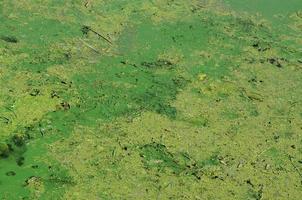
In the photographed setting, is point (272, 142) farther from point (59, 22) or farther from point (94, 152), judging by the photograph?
point (59, 22)

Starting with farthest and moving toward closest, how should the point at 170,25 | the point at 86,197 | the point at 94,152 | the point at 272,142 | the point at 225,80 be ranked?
the point at 170,25 < the point at 225,80 < the point at 272,142 < the point at 94,152 < the point at 86,197

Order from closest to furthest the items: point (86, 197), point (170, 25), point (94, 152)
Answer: point (86, 197) < point (94, 152) < point (170, 25)

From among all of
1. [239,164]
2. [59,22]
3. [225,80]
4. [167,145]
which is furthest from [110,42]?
[239,164]

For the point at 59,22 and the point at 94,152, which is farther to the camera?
the point at 59,22

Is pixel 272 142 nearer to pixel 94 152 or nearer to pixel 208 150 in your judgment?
pixel 208 150

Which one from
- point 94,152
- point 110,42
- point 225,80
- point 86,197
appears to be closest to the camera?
point 86,197

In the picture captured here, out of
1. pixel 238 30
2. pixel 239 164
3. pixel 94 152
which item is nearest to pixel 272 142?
pixel 239 164
